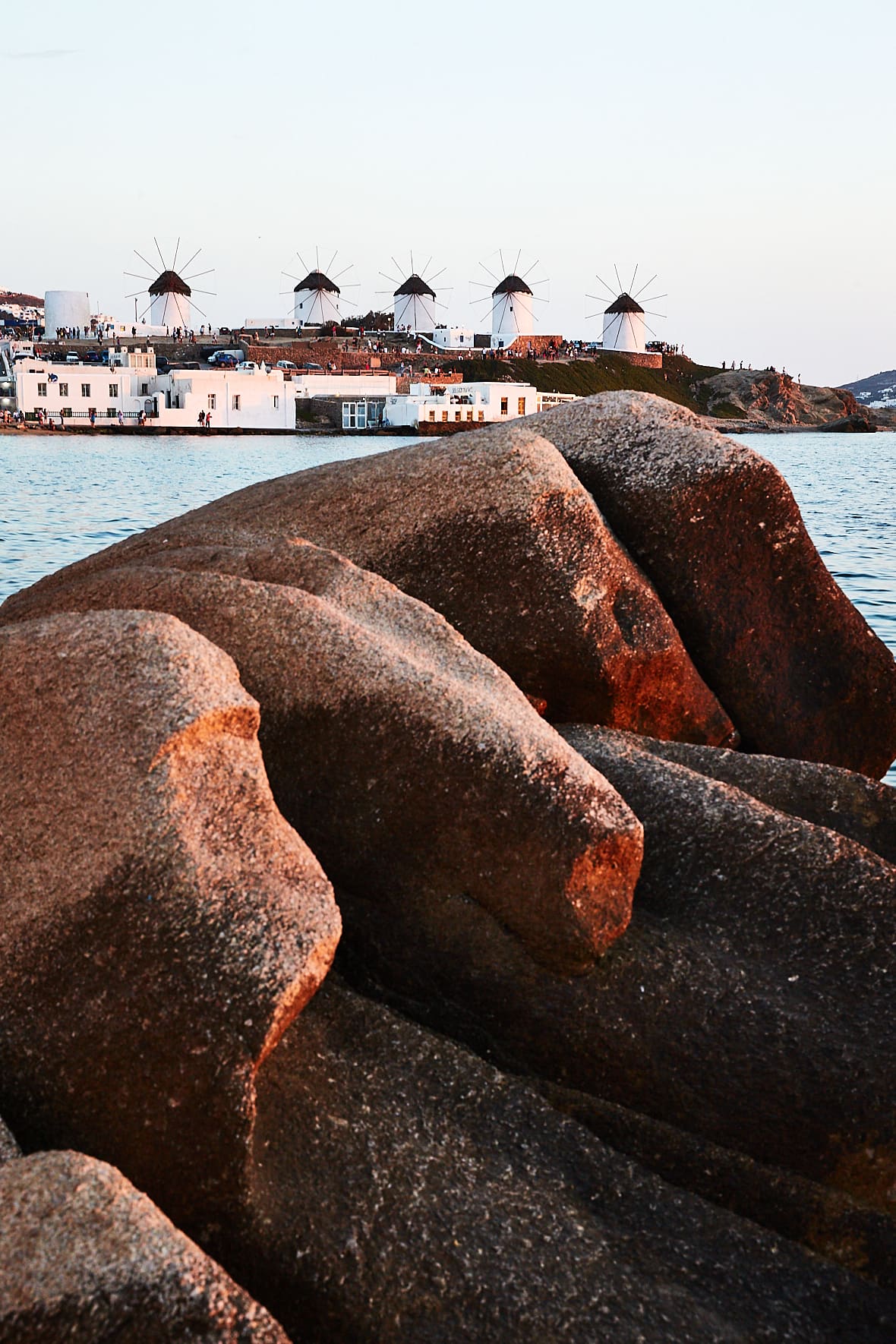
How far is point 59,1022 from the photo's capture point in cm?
425

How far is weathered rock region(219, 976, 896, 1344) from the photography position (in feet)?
12.9

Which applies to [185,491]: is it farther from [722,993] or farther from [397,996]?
[722,993]

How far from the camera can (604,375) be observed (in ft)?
484

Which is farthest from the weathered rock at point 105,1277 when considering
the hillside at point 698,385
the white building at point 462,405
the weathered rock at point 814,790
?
the hillside at point 698,385

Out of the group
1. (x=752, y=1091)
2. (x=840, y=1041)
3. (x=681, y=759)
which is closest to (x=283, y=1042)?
(x=752, y=1091)

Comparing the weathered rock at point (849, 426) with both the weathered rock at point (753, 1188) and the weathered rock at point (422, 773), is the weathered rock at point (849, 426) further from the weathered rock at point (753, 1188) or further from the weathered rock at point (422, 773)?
the weathered rock at point (753, 1188)

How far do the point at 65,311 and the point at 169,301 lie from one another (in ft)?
38.9

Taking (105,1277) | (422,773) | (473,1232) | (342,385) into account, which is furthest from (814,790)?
(342,385)

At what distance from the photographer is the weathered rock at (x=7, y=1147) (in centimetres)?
389

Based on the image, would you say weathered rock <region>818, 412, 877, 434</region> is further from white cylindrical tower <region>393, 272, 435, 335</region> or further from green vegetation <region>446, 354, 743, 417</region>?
white cylindrical tower <region>393, 272, 435, 335</region>

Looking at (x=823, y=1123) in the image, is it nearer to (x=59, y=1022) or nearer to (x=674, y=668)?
(x=59, y=1022)

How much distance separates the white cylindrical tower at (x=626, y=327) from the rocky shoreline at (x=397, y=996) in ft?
527

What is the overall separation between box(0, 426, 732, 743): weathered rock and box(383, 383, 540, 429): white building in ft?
311

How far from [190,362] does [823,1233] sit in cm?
12637
